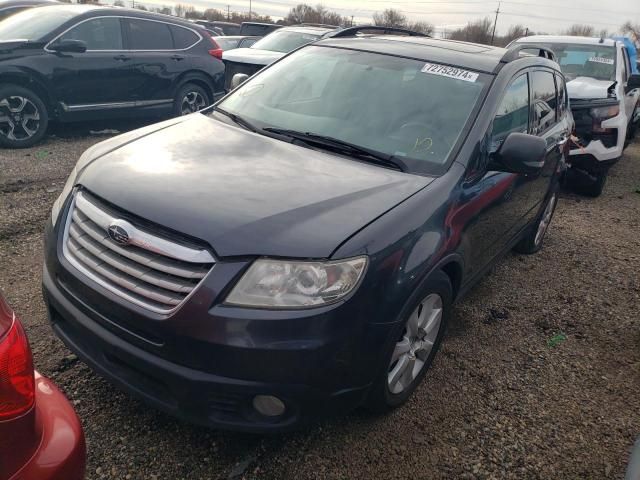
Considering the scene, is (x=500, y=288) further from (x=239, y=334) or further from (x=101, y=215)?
(x=101, y=215)

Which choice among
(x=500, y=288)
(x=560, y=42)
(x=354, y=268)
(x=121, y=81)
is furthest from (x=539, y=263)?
(x=121, y=81)

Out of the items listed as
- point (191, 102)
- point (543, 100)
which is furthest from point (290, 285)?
point (191, 102)

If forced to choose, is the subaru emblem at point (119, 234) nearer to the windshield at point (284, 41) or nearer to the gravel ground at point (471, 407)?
the gravel ground at point (471, 407)

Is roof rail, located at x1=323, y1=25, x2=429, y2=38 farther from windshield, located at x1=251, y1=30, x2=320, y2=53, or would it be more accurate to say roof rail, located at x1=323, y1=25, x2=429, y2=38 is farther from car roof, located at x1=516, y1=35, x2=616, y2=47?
windshield, located at x1=251, y1=30, x2=320, y2=53

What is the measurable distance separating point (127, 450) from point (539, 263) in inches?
153

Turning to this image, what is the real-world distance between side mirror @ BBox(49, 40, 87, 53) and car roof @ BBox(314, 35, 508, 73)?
13.5 ft

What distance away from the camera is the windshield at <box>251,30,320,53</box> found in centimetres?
960

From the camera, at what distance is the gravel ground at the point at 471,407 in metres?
2.23

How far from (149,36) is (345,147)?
19.1ft

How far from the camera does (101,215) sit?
2131mm

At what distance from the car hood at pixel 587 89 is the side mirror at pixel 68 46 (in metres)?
6.25

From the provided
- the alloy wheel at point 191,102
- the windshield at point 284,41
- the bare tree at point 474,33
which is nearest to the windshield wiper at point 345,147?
the alloy wheel at point 191,102

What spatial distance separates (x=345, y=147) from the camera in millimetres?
2742

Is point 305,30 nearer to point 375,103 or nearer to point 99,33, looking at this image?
point 99,33
